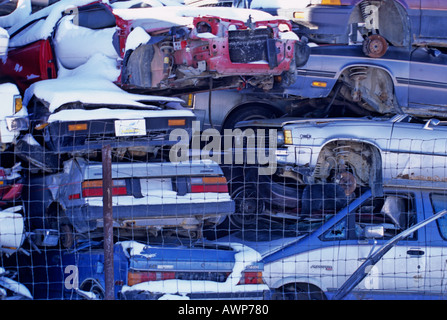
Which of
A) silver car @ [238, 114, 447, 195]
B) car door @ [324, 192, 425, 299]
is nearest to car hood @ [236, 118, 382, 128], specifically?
silver car @ [238, 114, 447, 195]

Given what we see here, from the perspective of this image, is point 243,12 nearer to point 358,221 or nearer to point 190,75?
point 190,75

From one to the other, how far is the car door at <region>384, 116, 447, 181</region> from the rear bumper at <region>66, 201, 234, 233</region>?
90.1 inches

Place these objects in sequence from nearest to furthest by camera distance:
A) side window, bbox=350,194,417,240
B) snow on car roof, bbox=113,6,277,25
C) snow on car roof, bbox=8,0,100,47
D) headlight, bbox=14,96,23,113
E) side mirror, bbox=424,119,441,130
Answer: headlight, bbox=14,96,23,113 → side window, bbox=350,194,417,240 → snow on car roof, bbox=113,6,277,25 → snow on car roof, bbox=8,0,100,47 → side mirror, bbox=424,119,441,130

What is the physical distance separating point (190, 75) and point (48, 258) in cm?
269

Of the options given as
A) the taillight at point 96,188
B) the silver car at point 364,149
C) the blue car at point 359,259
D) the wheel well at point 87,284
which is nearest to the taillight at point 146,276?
the wheel well at point 87,284

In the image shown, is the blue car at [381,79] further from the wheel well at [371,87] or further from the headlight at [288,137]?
the headlight at [288,137]

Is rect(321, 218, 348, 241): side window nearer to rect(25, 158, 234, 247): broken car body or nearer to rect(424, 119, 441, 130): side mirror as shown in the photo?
rect(25, 158, 234, 247): broken car body

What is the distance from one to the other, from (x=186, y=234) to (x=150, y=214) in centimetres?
88

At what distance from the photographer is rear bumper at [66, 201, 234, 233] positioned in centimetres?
700

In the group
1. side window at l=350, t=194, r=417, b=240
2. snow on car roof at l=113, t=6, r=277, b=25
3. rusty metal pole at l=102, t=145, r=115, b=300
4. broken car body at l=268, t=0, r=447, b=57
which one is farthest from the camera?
broken car body at l=268, t=0, r=447, b=57

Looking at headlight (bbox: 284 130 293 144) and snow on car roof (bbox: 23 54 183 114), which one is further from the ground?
snow on car roof (bbox: 23 54 183 114)

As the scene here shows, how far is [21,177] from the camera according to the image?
23.8ft

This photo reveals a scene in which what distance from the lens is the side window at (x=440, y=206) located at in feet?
24.4
